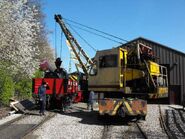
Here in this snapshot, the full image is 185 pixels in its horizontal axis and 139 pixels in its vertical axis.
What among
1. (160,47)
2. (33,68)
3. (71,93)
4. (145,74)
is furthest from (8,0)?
(160,47)

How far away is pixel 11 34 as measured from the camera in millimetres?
27484

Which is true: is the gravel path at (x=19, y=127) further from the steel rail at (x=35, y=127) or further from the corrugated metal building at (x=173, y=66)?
the corrugated metal building at (x=173, y=66)

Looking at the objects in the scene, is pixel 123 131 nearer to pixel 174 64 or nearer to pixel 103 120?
pixel 103 120

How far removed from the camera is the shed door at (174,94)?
38.8m

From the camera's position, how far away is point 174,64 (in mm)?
38562

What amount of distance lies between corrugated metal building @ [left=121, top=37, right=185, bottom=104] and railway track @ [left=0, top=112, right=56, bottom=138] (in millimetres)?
21201

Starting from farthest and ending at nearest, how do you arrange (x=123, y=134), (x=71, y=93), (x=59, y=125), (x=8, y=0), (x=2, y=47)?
(x=8, y=0) < (x=2, y=47) < (x=71, y=93) < (x=59, y=125) < (x=123, y=134)

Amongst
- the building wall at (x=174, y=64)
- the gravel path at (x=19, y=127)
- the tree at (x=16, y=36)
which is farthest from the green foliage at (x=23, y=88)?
the building wall at (x=174, y=64)

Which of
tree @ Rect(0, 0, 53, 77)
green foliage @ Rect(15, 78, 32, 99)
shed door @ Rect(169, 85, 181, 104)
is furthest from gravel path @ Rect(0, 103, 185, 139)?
shed door @ Rect(169, 85, 181, 104)

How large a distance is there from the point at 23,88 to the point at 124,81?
15.1 metres

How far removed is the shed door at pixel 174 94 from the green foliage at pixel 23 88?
48.6 ft

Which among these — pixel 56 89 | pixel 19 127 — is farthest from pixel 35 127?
pixel 56 89

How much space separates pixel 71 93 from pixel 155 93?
723 cm

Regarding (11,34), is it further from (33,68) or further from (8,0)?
(33,68)
